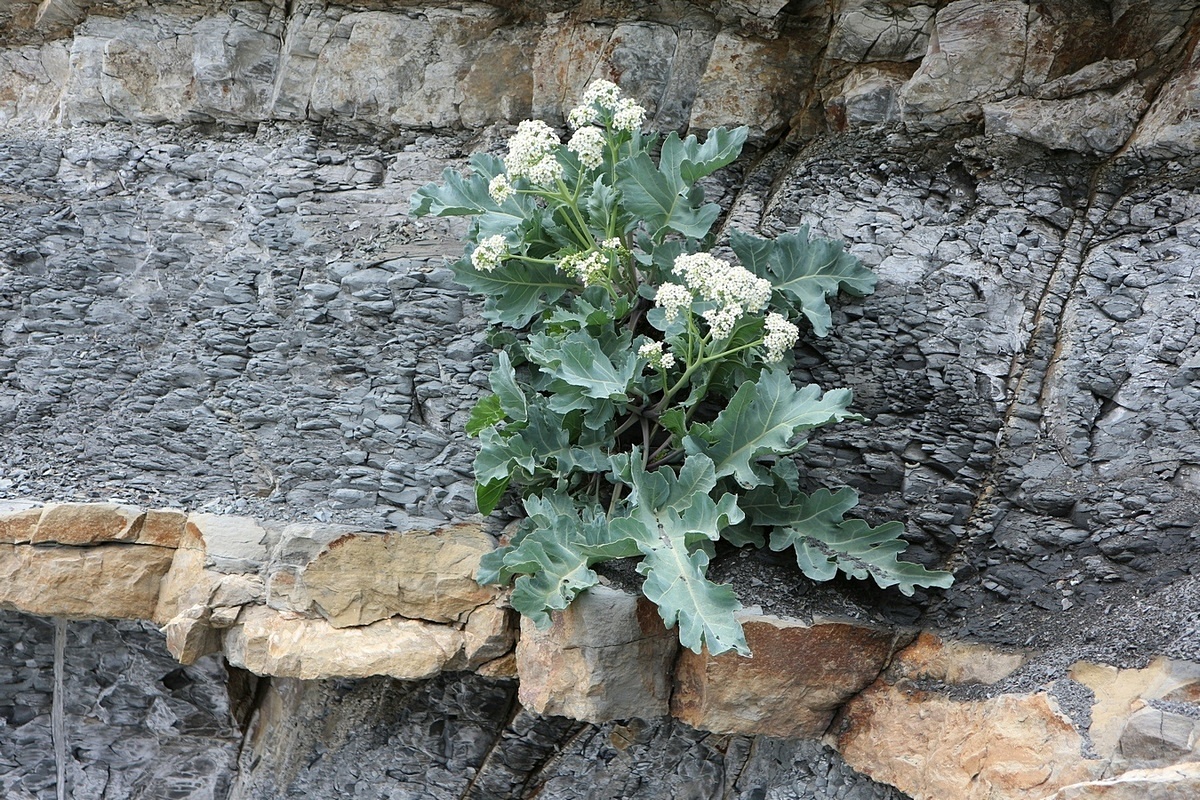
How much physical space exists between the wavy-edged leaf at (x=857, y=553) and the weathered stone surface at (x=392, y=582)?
82cm

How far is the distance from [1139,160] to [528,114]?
1.66m

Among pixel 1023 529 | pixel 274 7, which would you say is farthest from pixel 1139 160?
pixel 274 7

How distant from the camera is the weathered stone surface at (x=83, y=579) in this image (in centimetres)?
283

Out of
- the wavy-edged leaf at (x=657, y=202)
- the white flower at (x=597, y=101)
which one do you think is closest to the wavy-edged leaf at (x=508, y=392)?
the wavy-edged leaf at (x=657, y=202)

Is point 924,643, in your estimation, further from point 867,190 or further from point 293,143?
point 293,143

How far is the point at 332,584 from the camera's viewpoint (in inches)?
107

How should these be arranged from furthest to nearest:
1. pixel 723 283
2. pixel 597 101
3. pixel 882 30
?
pixel 882 30, pixel 597 101, pixel 723 283

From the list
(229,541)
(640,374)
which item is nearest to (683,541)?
(640,374)

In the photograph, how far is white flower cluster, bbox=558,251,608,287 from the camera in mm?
2416

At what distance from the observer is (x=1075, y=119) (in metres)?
2.58

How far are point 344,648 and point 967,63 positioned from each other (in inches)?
86.3

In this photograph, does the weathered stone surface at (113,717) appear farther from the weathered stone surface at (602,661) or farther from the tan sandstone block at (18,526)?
the weathered stone surface at (602,661)

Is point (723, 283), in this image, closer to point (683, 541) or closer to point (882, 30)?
point (683, 541)

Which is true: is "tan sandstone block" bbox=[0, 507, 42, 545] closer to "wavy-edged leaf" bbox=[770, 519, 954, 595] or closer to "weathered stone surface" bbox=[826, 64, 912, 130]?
"wavy-edged leaf" bbox=[770, 519, 954, 595]
